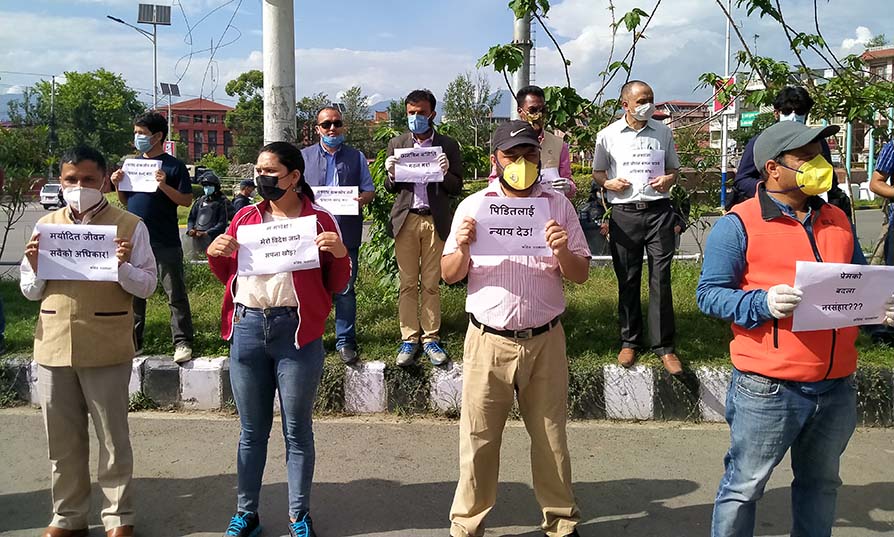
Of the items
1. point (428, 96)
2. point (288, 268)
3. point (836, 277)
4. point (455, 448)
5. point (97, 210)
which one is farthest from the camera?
point (428, 96)

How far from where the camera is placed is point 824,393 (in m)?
2.76

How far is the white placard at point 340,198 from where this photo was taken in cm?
536

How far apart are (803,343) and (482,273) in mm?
1375

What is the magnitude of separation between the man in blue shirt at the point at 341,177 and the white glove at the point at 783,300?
11.2ft

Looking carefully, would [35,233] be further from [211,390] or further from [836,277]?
[836,277]

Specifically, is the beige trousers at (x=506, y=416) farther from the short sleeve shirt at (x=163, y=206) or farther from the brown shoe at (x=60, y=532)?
the short sleeve shirt at (x=163, y=206)

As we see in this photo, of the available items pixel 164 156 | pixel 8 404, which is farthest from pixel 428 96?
pixel 8 404

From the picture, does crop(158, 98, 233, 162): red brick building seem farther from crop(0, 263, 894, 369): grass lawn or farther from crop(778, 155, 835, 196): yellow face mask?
crop(778, 155, 835, 196): yellow face mask

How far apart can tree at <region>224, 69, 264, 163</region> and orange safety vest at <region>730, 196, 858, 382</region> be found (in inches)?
1893

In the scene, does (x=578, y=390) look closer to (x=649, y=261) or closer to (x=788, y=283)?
(x=649, y=261)

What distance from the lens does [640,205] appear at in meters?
5.15

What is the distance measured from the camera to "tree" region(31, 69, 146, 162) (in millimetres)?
51688

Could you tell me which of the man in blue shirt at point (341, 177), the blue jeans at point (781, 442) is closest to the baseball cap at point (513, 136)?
the blue jeans at point (781, 442)

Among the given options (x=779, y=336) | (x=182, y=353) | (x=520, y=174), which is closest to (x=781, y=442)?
(x=779, y=336)
